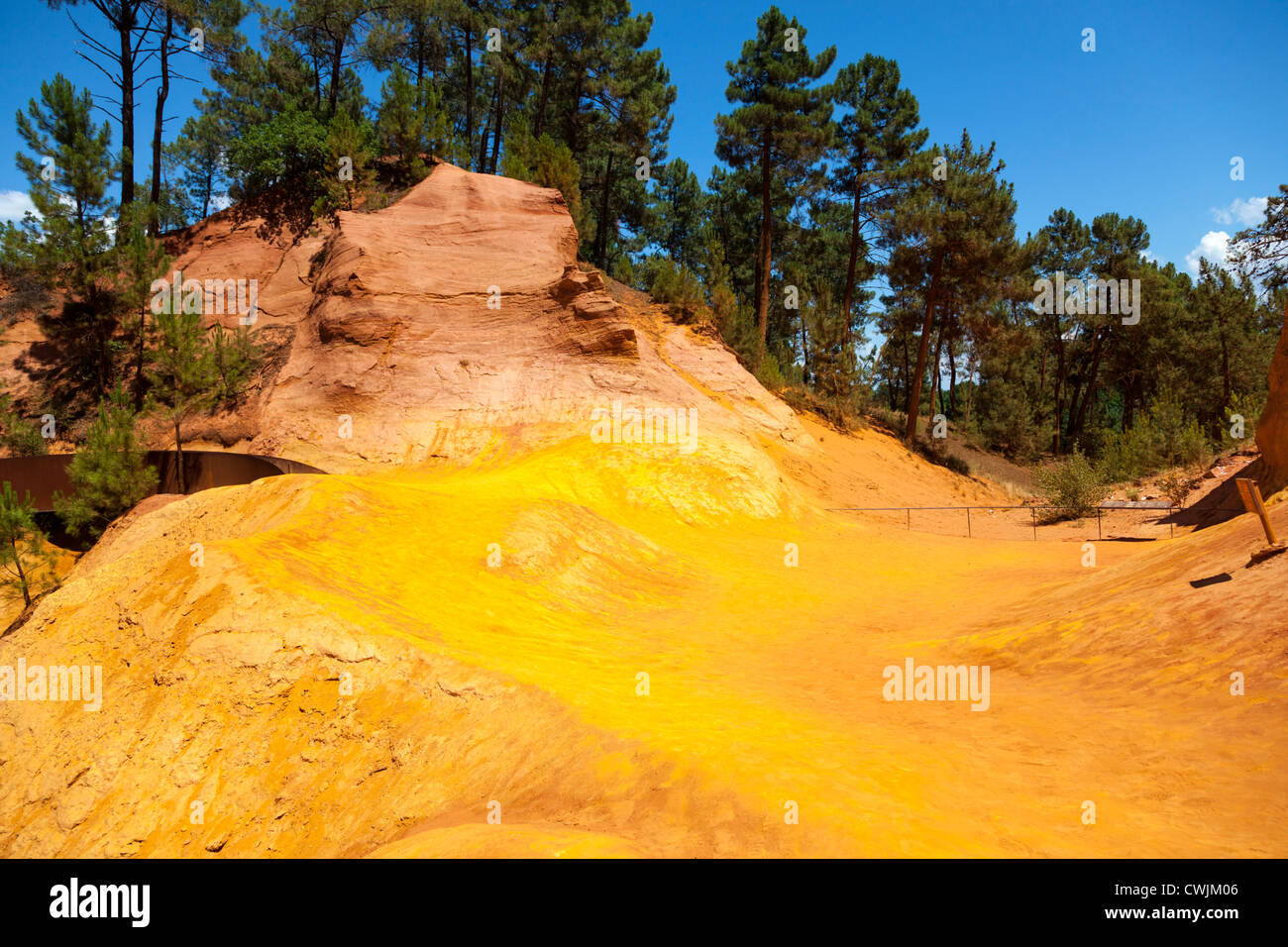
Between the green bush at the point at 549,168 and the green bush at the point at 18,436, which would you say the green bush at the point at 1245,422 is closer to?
the green bush at the point at 549,168

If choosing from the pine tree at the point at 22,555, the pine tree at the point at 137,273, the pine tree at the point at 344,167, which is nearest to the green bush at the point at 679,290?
the pine tree at the point at 344,167

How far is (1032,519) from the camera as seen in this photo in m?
21.6

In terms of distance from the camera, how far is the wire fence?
58.6 ft

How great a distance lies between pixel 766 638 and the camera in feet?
31.2

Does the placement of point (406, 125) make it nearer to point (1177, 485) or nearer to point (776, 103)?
point (776, 103)

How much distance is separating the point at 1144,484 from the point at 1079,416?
→ 903 inches

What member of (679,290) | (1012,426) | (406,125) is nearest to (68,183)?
(406,125)

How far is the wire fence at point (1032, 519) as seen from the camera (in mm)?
17859

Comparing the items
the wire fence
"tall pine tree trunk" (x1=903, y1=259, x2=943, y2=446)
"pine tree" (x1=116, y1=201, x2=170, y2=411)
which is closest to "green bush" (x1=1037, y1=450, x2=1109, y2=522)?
the wire fence

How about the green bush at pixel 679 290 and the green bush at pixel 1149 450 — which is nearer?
the green bush at pixel 1149 450

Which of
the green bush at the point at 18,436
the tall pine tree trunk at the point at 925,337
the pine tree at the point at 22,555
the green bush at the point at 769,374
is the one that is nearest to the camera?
the pine tree at the point at 22,555

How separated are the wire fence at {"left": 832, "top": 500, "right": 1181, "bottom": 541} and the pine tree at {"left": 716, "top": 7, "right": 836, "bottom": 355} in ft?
33.7

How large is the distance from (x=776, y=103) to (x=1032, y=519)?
1984 centimetres

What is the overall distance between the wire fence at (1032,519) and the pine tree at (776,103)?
10274mm
